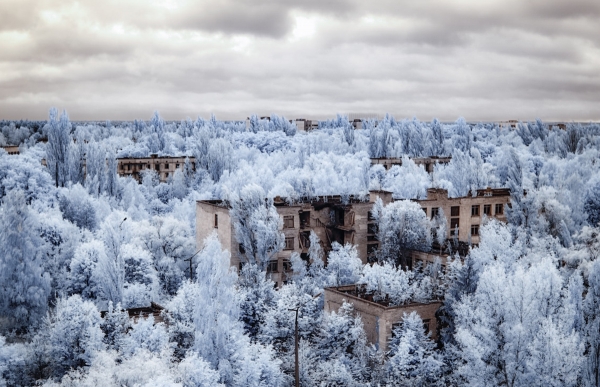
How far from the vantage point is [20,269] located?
3850cm

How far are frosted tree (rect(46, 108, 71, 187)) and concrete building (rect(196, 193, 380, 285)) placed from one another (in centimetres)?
2594

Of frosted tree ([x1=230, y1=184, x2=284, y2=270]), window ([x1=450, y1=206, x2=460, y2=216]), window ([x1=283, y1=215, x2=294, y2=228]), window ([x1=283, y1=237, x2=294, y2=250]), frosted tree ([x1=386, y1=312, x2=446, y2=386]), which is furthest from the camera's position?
window ([x1=450, y1=206, x2=460, y2=216])

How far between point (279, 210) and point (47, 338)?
2134 centimetres

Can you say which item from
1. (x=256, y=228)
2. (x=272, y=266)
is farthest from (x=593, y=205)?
(x=256, y=228)

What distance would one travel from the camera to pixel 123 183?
73312 mm

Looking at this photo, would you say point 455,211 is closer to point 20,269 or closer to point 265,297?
point 265,297

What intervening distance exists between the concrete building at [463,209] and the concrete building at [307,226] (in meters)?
6.52

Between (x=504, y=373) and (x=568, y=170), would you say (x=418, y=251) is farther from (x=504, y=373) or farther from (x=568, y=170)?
(x=568, y=170)

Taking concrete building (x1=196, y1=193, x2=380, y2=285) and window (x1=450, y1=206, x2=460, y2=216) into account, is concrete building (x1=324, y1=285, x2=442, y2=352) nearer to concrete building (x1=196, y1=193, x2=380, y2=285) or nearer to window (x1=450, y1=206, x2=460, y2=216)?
concrete building (x1=196, y1=193, x2=380, y2=285)

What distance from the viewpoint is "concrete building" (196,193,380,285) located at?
45531mm

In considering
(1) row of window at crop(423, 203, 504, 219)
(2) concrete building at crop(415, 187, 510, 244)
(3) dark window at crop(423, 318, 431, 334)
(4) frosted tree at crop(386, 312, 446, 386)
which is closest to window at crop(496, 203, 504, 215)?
(1) row of window at crop(423, 203, 504, 219)

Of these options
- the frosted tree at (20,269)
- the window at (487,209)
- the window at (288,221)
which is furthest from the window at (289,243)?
the window at (487,209)

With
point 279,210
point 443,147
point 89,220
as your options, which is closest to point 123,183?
point 89,220

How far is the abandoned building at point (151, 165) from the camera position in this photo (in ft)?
310
